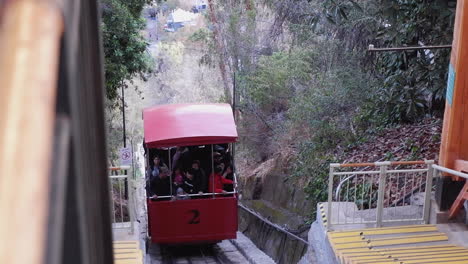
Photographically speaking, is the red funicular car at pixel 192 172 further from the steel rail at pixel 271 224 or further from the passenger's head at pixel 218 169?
the steel rail at pixel 271 224

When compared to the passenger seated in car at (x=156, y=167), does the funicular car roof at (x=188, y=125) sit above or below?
above

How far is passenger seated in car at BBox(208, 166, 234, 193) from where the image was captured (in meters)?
8.54

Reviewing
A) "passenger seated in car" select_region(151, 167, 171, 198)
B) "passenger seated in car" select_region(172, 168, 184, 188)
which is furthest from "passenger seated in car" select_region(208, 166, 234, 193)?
"passenger seated in car" select_region(151, 167, 171, 198)

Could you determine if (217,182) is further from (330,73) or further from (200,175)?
(330,73)

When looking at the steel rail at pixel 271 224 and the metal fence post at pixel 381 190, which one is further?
the steel rail at pixel 271 224

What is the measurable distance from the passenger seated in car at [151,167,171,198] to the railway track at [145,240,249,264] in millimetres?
1308

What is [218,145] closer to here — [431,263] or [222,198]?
[222,198]

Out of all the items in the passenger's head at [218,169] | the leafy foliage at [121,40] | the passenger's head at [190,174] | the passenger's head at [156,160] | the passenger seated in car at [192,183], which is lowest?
the passenger seated in car at [192,183]

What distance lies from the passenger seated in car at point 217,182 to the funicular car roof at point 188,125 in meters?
0.70

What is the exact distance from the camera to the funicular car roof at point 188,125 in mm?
7984

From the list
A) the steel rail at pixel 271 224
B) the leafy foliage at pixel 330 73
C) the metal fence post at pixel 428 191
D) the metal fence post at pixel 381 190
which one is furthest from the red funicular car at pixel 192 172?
the metal fence post at pixel 428 191

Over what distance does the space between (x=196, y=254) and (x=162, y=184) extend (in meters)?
1.91

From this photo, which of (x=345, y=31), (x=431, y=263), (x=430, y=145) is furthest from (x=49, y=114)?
(x=345, y=31)

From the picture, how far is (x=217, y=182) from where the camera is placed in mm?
8617
